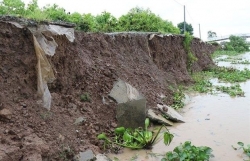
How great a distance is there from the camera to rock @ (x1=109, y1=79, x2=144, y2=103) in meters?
5.04

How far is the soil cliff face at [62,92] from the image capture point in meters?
3.43

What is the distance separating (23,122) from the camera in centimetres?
357

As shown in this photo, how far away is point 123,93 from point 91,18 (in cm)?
350

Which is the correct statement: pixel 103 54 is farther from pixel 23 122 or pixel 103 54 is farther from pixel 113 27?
pixel 113 27

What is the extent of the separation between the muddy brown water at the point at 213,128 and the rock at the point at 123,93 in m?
0.96

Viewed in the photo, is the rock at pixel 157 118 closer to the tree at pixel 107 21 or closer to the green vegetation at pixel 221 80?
the green vegetation at pixel 221 80

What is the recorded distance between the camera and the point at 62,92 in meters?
4.59

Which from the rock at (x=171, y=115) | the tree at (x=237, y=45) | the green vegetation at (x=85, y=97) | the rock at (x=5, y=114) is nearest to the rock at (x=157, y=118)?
the rock at (x=171, y=115)

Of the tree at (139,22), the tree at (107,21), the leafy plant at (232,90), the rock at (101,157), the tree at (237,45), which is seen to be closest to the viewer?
the rock at (101,157)

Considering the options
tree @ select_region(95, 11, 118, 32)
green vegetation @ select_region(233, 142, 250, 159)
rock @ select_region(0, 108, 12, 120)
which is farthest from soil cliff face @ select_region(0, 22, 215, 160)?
tree @ select_region(95, 11, 118, 32)

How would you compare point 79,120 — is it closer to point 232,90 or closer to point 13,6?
point 13,6

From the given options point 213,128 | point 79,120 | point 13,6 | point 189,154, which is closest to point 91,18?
point 13,6

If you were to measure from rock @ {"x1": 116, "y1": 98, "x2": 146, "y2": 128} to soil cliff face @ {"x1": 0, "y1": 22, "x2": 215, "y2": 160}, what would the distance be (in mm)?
157

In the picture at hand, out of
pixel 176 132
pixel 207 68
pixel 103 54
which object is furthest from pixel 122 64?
pixel 207 68
